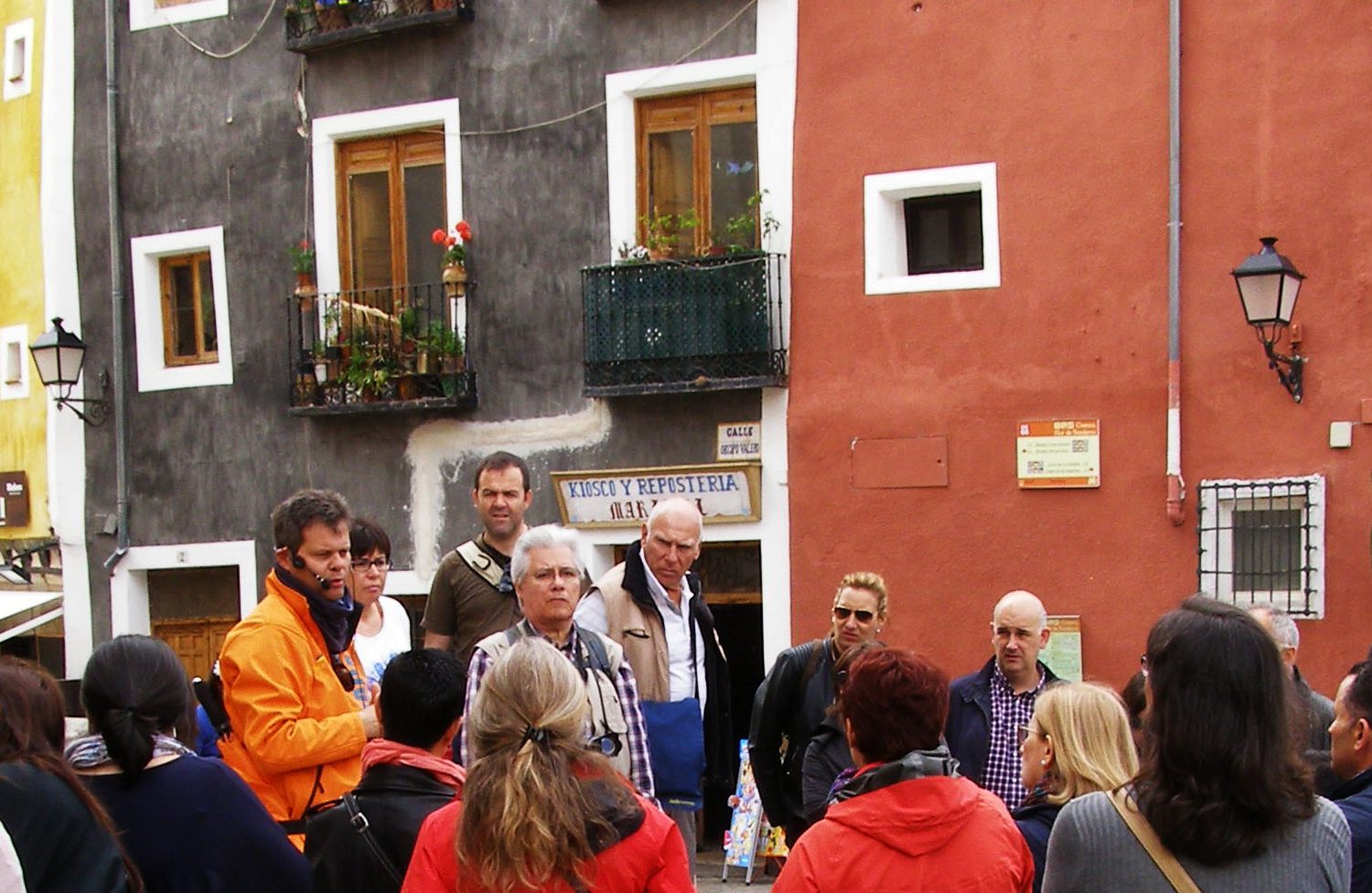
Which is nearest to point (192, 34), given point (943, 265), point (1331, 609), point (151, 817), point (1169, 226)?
point (943, 265)

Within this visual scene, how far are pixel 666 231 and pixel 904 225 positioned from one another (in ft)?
5.76

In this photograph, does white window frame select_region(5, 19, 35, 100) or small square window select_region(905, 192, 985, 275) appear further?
white window frame select_region(5, 19, 35, 100)

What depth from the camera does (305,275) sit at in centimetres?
1458

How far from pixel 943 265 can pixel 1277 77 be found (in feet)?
8.46

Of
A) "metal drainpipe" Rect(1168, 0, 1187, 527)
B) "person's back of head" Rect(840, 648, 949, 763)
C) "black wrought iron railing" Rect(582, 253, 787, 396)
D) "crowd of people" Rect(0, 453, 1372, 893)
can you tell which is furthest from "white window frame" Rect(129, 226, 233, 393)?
"person's back of head" Rect(840, 648, 949, 763)

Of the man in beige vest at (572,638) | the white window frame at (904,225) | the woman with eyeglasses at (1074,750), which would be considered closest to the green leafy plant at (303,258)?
the white window frame at (904,225)

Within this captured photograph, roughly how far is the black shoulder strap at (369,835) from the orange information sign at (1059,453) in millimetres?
8399

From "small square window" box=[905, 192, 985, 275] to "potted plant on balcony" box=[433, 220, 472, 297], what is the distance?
3.52 meters

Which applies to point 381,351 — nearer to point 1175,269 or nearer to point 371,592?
point 1175,269

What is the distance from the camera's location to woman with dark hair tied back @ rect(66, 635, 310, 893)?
4184 mm

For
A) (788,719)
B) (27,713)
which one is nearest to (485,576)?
(788,719)

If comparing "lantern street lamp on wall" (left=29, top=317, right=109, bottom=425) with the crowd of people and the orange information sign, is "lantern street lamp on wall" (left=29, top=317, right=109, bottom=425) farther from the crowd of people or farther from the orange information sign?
the crowd of people

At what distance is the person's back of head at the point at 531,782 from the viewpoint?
350 centimetres

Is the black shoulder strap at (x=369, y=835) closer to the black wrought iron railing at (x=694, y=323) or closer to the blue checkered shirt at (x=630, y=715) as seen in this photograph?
the blue checkered shirt at (x=630, y=715)
